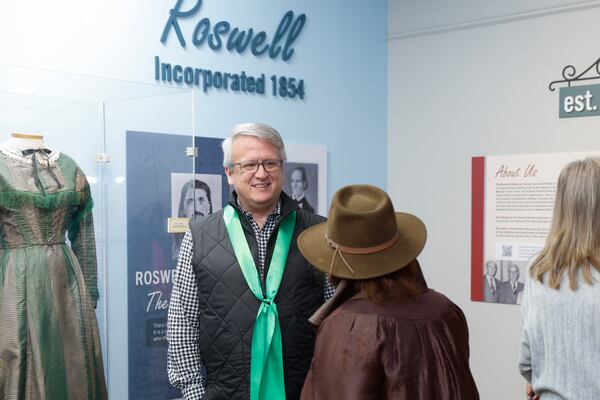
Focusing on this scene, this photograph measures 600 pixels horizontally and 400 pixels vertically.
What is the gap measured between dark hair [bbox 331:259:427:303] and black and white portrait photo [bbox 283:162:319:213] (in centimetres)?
227

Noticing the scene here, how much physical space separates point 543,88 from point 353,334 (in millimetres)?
2680

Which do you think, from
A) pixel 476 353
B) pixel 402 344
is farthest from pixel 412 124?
pixel 402 344

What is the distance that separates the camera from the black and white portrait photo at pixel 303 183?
402cm

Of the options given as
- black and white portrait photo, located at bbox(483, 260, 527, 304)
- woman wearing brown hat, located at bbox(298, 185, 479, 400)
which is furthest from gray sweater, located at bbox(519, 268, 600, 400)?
black and white portrait photo, located at bbox(483, 260, 527, 304)

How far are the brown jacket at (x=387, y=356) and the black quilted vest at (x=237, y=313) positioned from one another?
635 mm

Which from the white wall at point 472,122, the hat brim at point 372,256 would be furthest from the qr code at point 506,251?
the hat brim at point 372,256

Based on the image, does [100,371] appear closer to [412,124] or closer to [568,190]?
[568,190]

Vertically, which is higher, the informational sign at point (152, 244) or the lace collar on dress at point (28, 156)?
the lace collar on dress at point (28, 156)

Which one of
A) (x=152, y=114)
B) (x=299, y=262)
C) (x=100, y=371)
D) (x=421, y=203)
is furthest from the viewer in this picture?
(x=421, y=203)

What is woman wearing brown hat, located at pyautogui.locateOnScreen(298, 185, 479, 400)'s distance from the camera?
1.59 metres

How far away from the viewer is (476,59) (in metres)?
4.13

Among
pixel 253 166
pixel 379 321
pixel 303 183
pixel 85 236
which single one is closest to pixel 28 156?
pixel 85 236

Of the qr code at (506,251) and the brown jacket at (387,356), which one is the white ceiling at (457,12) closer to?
the qr code at (506,251)

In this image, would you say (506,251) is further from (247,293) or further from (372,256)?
(372,256)
